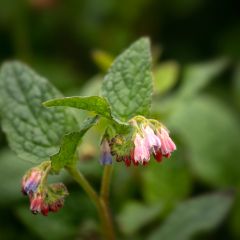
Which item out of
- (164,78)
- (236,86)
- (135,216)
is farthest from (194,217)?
(236,86)

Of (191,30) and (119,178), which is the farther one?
(191,30)

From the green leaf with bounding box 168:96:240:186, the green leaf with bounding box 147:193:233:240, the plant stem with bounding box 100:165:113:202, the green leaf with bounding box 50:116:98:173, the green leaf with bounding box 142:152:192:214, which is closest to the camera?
the green leaf with bounding box 50:116:98:173

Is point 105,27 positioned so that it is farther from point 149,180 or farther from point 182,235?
point 182,235

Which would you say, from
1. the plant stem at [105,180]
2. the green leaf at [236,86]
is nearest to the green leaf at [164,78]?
the green leaf at [236,86]

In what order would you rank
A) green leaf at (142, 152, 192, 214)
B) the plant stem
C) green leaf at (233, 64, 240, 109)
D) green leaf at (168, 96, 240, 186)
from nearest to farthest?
1. the plant stem
2. green leaf at (142, 152, 192, 214)
3. green leaf at (168, 96, 240, 186)
4. green leaf at (233, 64, 240, 109)

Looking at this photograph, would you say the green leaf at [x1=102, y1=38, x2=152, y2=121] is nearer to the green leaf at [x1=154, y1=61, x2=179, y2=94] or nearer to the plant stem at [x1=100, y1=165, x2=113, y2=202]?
the plant stem at [x1=100, y1=165, x2=113, y2=202]

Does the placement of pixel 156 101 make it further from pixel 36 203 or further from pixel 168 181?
pixel 36 203

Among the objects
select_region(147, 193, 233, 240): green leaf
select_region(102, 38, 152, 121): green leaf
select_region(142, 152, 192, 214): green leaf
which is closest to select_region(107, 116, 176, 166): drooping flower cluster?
select_region(102, 38, 152, 121): green leaf

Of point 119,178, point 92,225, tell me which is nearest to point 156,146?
point 92,225
